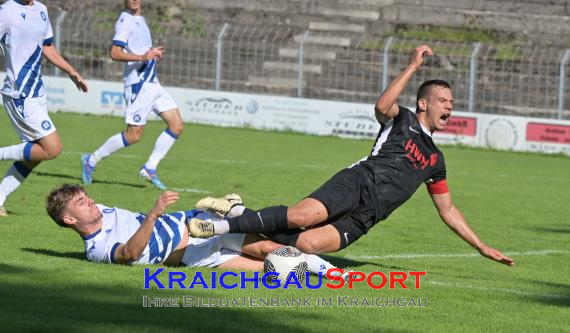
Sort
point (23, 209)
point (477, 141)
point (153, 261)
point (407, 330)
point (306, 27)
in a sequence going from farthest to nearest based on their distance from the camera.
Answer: point (306, 27), point (477, 141), point (23, 209), point (153, 261), point (407, 330)

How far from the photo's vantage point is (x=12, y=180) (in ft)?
35.1

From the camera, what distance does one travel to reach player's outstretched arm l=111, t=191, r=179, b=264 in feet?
23.9

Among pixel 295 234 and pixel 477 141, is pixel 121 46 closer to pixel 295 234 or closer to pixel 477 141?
pixel 295 234

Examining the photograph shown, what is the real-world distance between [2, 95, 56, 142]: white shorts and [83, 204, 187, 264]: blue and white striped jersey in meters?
2.76

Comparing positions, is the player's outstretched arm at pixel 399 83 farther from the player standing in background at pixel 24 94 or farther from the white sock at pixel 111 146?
the white sock at pixel 111 146

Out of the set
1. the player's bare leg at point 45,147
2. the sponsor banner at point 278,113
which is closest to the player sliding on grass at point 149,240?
the player's bare leg at point 45,147

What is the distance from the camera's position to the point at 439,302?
284 inches

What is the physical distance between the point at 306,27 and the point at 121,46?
2044cm

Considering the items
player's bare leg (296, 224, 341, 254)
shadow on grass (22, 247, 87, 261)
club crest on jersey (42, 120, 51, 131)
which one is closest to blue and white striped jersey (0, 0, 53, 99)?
club crest on jersey (42, 120, 51, 131)

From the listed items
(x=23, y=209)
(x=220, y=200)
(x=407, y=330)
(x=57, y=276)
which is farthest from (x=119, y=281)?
(x=23, y=209)

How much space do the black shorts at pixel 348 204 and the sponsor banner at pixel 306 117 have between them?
1735cm

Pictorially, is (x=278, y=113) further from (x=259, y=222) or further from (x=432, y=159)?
(x=259, y=222)

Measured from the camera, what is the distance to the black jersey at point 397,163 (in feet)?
27.6

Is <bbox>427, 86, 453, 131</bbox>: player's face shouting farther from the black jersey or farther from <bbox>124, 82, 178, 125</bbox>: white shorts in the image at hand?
<bbox>124, 82, 178, 125</bbox>: white shorts
